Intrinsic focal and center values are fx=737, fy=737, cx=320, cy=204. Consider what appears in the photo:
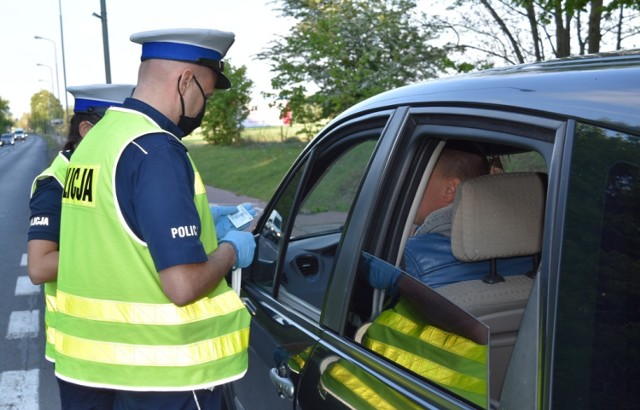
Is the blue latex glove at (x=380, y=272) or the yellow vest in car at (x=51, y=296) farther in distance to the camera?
the yellow vest in car at (x=51, y=296)

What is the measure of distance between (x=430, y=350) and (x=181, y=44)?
1123 millimetres

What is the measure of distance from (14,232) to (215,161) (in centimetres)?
1439

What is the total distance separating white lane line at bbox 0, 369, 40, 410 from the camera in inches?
186

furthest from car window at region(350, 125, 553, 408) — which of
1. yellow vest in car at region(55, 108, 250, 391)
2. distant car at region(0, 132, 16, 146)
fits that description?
distant car at region(0, 132, 16, 146)

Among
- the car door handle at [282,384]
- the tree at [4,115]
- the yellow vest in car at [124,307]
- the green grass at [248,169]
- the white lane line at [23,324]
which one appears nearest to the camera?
the yellow vest in car at [124,307]

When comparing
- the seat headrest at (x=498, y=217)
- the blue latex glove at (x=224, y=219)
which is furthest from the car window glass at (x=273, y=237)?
the seat headrest at (x=498, y=217)

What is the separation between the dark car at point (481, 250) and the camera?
1.18m

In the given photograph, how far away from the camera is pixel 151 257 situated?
77.8 inches

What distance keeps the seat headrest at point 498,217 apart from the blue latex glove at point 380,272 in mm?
209

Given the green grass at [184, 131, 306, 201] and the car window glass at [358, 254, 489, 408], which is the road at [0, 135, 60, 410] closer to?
the car window glass at [358, 254, 489, 408]

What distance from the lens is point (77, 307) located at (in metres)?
2.12

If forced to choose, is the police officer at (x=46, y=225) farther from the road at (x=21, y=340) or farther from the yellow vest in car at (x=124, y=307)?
the road at (x=21, y=340)

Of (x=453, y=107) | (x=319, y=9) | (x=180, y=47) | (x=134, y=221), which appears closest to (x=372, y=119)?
(x=453, y=107)

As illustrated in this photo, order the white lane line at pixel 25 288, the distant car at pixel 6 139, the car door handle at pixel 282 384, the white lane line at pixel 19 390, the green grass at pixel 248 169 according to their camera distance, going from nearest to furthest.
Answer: the car door handle at pixel 282 384 < the white lane line at pixel 19 390 < the white lane line at pixel 25 288 < the green grass at pixel 248 169 < the distant car at pixel 6 139
